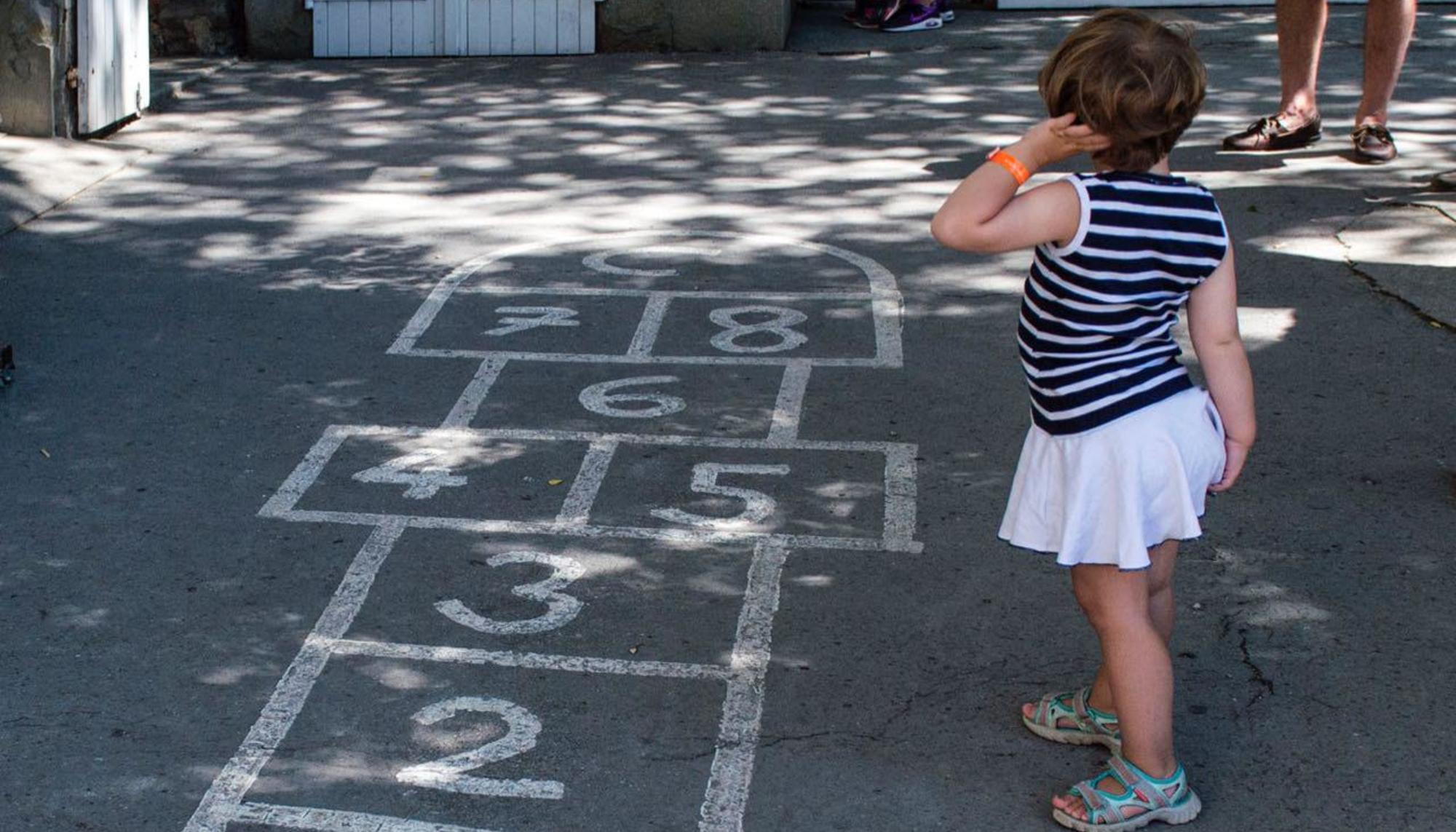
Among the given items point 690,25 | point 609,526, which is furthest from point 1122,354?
point 690,25

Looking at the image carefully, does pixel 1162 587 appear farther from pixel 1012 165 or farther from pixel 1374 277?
pixel 1374 277

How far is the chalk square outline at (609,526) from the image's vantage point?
5.43 metres

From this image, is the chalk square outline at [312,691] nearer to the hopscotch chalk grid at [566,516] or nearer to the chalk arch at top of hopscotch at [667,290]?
the hopscotch chalk grid at [566,516]

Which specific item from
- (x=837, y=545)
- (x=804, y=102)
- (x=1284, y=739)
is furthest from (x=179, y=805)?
(x=804, y=102)

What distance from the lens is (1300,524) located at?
216 inches

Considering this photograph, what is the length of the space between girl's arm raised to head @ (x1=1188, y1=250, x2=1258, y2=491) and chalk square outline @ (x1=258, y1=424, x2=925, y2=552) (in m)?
1.75

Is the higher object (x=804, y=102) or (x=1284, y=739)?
(x=804, y=102)

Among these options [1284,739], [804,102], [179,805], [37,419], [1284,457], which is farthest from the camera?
[804,102]

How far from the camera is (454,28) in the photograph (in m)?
13.5

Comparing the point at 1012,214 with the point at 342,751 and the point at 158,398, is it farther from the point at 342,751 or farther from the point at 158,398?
the point at 158,398

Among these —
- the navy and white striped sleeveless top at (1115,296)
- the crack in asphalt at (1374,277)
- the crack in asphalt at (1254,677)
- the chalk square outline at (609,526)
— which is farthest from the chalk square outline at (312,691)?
the crack in asphalt at (1374,277)

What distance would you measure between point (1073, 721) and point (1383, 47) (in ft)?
21.9

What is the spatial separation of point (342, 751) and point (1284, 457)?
349 cm

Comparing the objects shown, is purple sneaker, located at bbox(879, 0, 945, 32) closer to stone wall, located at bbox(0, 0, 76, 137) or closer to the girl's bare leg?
stone wall, located at bbox(0, 0, 76, 137)
